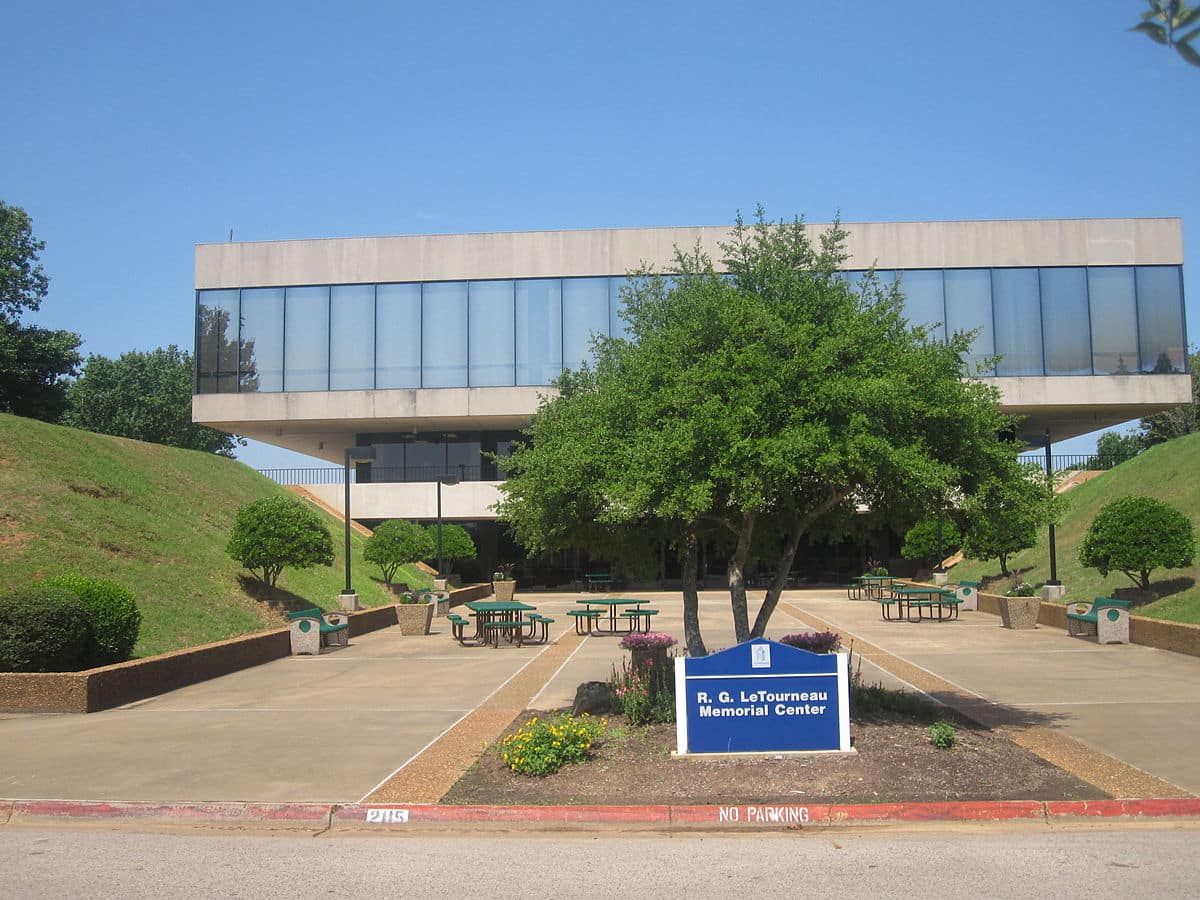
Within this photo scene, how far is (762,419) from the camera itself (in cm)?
990


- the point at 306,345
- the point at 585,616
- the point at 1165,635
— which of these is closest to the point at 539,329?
the point at 306,345

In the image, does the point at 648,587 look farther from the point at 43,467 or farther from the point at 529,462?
the point at 529,462

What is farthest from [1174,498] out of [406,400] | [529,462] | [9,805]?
[406,400]

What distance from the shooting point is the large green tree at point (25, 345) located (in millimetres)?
43250

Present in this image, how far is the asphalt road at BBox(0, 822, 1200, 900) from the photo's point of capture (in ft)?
21.5

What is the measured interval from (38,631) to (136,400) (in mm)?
55018

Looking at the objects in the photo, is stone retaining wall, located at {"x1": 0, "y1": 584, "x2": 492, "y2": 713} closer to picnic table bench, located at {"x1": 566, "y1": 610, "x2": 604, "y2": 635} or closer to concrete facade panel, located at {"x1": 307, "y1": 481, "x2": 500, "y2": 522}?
picnic table bench, located at {"x1": 566, "y1": 610, "x2": 604, "y2": 635}

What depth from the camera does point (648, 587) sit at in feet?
161

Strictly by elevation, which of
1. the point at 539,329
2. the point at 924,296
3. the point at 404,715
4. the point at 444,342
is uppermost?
the point at 924,296

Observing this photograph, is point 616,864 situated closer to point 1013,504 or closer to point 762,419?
point 762,419

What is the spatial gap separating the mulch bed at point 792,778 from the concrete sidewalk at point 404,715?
726 mm

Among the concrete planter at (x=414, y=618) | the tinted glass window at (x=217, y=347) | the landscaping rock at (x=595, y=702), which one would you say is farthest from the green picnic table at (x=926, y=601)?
the tinted glass window at (x=217, y=347)

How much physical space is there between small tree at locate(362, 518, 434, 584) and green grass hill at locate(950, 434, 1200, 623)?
18.9m

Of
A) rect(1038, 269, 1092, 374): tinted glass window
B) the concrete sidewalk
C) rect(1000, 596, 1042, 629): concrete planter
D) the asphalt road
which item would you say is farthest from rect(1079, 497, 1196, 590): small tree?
rect(1038, 269, 1092, 374): tinted glass window
